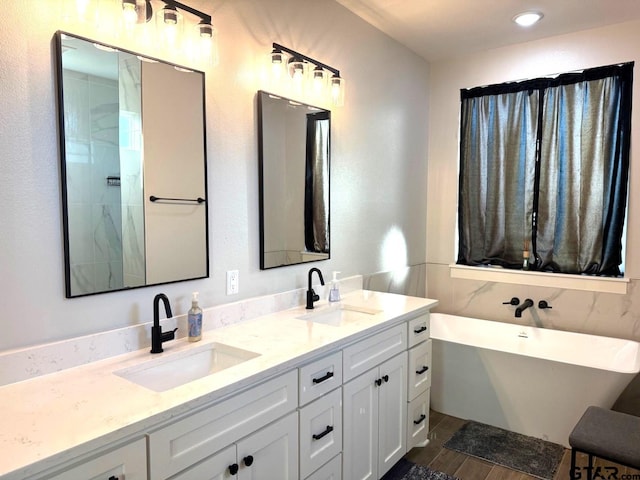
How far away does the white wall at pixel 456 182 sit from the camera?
301 cm

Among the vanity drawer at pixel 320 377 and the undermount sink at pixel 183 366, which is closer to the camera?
the undermount sink at pixel 183 366

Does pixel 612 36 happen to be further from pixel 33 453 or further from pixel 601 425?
pixel 33 453

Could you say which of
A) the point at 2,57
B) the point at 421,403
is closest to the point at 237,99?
the point at 2,57

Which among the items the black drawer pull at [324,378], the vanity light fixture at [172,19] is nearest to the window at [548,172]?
the black drawer pull at [324,378]

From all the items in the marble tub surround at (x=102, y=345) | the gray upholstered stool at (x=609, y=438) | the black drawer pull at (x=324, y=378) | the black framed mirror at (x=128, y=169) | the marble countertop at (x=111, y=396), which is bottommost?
the gray upholstered stool at (x=609, y=438)

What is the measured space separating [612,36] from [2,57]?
3.46 metres

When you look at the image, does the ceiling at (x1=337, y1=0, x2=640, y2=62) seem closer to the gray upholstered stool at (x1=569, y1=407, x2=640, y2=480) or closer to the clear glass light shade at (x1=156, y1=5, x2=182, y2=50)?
the clear glass light shade at (x1=156, y1=5, x2=182, y2=50)

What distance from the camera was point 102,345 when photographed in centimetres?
157

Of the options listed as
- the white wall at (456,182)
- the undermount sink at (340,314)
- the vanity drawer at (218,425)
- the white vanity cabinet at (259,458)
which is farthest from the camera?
the white wall at (456,182)

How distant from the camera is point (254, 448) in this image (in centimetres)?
147

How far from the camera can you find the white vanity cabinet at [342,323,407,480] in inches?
77.4

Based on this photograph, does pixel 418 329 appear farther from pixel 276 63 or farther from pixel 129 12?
pixel 129 12

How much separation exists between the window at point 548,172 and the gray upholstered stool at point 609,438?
1.37m

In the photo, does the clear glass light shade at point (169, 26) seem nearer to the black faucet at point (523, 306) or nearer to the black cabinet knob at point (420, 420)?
the black cabinet knob at point (420, 420)
